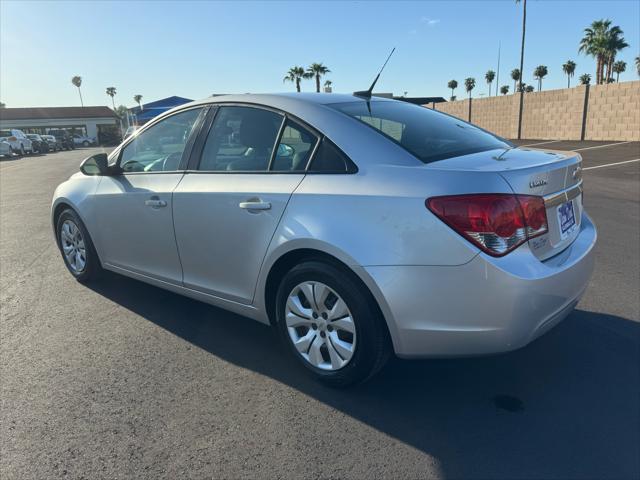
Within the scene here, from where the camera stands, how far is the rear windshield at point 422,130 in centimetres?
280

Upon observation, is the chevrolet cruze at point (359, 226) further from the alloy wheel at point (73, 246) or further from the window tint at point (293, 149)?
the alloy wheel at point (73, 246)

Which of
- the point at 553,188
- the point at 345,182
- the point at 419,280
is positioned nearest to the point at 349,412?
the point at 419,280

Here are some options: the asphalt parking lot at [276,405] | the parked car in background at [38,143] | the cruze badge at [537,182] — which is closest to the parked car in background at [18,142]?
the parked car in background at [38,143]

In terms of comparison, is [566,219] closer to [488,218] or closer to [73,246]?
[488,218]

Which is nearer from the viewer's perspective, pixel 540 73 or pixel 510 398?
pixel 510 398

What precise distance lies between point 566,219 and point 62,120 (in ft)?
257

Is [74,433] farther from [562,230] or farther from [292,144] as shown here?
[562,230]

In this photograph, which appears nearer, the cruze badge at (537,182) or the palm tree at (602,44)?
the cruze badge at (537,182)

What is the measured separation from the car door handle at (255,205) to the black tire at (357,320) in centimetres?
40

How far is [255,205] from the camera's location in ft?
9.78

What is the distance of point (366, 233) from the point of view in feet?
8.29

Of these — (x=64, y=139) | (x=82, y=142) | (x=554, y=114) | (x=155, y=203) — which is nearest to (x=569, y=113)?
(x=554, y=114)

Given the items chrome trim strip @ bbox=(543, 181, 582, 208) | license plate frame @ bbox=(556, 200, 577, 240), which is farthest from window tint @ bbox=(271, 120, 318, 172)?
license plate frame @ bbox=(556, 200, 577, 240)

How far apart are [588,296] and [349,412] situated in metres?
2.63
